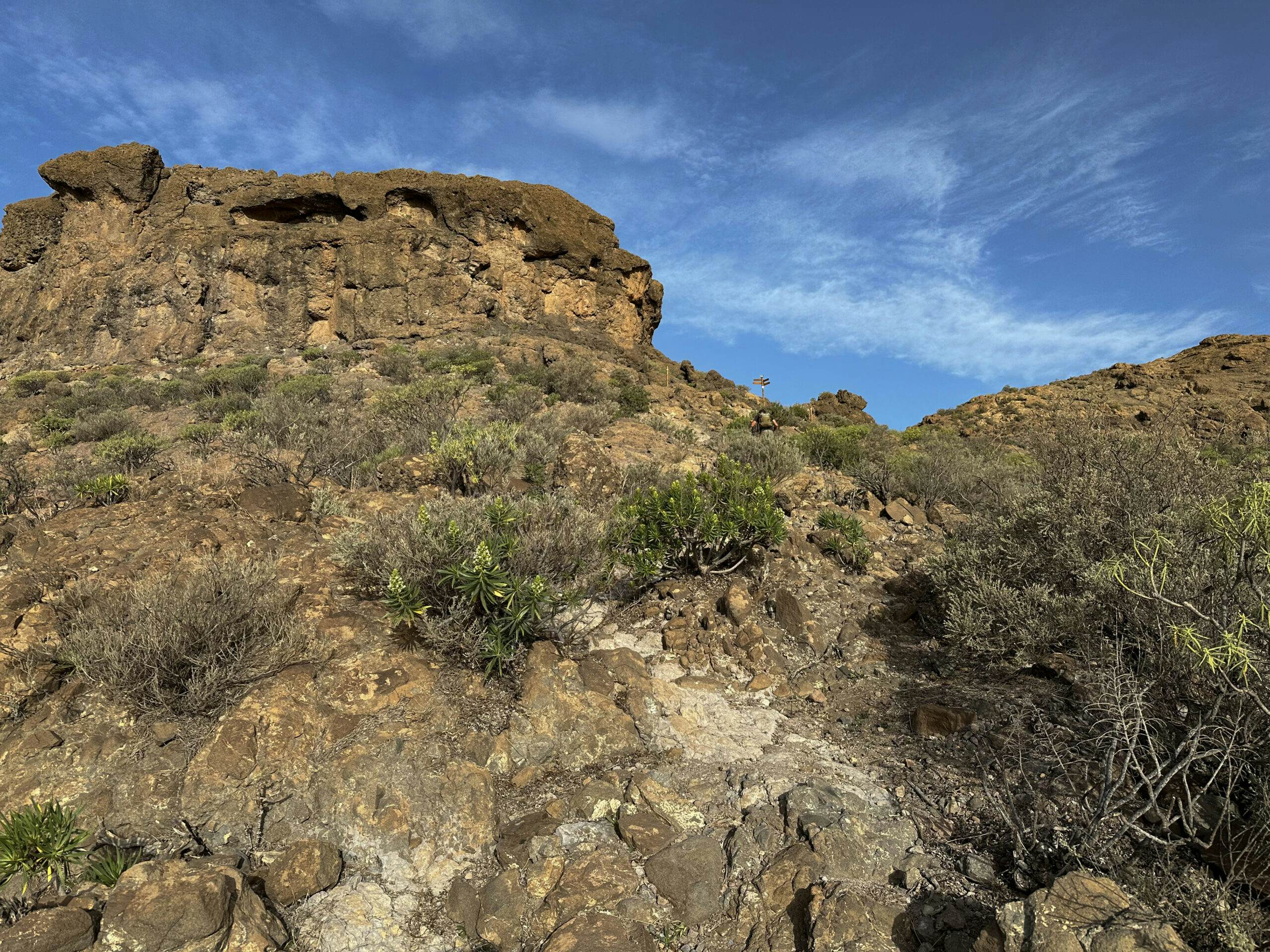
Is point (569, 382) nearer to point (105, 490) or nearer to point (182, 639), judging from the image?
point (105, 490)

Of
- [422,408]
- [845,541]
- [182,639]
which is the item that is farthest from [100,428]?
[845,541]

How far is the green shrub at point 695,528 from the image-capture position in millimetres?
5211

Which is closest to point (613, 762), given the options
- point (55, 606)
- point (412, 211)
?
point (55, 606)

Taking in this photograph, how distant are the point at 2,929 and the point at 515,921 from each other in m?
1.81

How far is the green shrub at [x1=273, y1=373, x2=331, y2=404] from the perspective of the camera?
46.6 feet

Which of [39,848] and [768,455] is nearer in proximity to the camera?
[39,848]

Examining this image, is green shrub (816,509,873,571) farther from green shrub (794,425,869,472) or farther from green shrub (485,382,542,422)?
green shrub (485,382,542,422)

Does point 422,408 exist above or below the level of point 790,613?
above

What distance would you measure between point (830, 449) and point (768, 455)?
290 cm

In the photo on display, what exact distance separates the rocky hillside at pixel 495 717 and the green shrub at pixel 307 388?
668cm

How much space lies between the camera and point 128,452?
8.26m

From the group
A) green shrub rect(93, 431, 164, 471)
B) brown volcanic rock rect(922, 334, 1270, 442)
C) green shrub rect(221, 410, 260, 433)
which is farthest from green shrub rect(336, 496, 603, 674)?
brown volcanic rock rect(922, 334, 1270, 442)

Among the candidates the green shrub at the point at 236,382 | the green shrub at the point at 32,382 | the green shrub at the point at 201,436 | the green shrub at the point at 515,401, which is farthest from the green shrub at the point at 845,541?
the green shrub at the point at 32,382

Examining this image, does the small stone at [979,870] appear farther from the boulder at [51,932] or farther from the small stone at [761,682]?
the boulder at [51,932]
